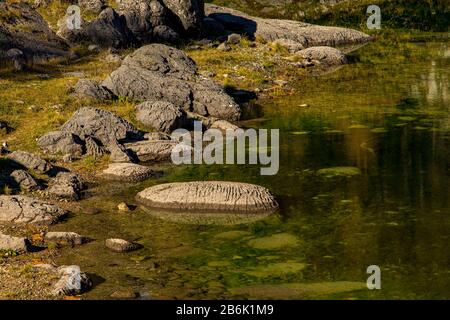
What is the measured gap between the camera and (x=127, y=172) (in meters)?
28.9

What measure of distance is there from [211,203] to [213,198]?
7.5 inches

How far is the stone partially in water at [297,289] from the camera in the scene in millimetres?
18766

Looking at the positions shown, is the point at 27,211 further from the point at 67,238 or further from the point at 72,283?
the point at 72,283

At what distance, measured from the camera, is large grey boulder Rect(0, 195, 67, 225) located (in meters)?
24.3

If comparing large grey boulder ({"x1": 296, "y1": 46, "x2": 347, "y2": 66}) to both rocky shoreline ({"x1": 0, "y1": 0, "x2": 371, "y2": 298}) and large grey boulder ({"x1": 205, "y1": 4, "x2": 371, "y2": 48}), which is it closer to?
rocky shoreline ({"x1": 0, "y1": 0, "x2": 371, "y2": 298})

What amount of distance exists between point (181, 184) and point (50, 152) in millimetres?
7698

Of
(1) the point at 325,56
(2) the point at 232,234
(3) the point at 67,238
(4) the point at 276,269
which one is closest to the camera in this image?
(4) the point at 276,269

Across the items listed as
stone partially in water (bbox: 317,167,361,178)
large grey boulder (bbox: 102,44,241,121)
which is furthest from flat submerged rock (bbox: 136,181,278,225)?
large grey boulder (bbox: 102,44,241,121)

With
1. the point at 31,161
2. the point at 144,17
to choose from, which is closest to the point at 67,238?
the point at 31,161

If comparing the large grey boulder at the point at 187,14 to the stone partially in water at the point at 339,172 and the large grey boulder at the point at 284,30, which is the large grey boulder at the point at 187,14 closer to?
the large grey boulder at the point at 284,30

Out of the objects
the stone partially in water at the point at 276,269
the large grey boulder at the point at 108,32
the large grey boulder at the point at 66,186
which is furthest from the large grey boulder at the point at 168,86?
→ the stone partially in water at the point at 276,269

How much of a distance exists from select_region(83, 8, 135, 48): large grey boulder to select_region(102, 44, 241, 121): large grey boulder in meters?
12.3
